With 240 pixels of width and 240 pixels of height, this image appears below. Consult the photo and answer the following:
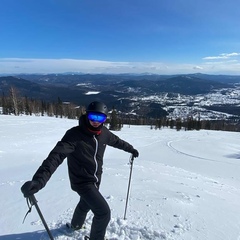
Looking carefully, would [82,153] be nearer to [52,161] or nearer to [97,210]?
[52,161]

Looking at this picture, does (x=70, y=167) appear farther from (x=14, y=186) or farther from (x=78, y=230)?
(x=14, y=186)

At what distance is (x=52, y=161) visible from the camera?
350 cm

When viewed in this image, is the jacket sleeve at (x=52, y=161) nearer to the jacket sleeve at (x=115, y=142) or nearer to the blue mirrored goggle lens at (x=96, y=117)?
the blue mirrored goggle lens at (x=96, y=117)

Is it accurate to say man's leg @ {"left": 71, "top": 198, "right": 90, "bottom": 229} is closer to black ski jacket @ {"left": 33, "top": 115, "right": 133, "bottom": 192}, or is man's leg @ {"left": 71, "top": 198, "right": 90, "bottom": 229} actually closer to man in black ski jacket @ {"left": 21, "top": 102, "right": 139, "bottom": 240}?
man in black ski jacket @ {"left": 21, "top": 102, "right": 139, "bottom": 240}

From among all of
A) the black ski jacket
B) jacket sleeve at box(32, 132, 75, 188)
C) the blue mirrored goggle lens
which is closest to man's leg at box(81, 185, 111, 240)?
the black ski jacket

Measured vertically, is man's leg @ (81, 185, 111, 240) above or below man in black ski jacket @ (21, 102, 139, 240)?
below

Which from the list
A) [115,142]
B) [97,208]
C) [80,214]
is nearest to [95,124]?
[115,142]

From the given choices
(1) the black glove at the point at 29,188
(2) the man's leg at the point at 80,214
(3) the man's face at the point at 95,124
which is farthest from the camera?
(2) the man's leg at the point at 80,214

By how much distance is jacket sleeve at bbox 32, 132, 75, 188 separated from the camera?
3.28 meters

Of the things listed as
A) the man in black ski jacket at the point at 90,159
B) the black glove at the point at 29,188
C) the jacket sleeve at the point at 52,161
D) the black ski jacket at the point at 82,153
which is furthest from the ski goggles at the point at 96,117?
the black glove at the point at 29,188

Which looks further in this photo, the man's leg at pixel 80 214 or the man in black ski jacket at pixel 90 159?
the man's leg at pixel 80 214

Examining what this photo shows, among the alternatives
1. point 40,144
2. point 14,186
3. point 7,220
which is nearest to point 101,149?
point 7,220

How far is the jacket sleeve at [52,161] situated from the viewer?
3275 millimetres

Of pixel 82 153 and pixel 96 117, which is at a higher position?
pixel 96 117
